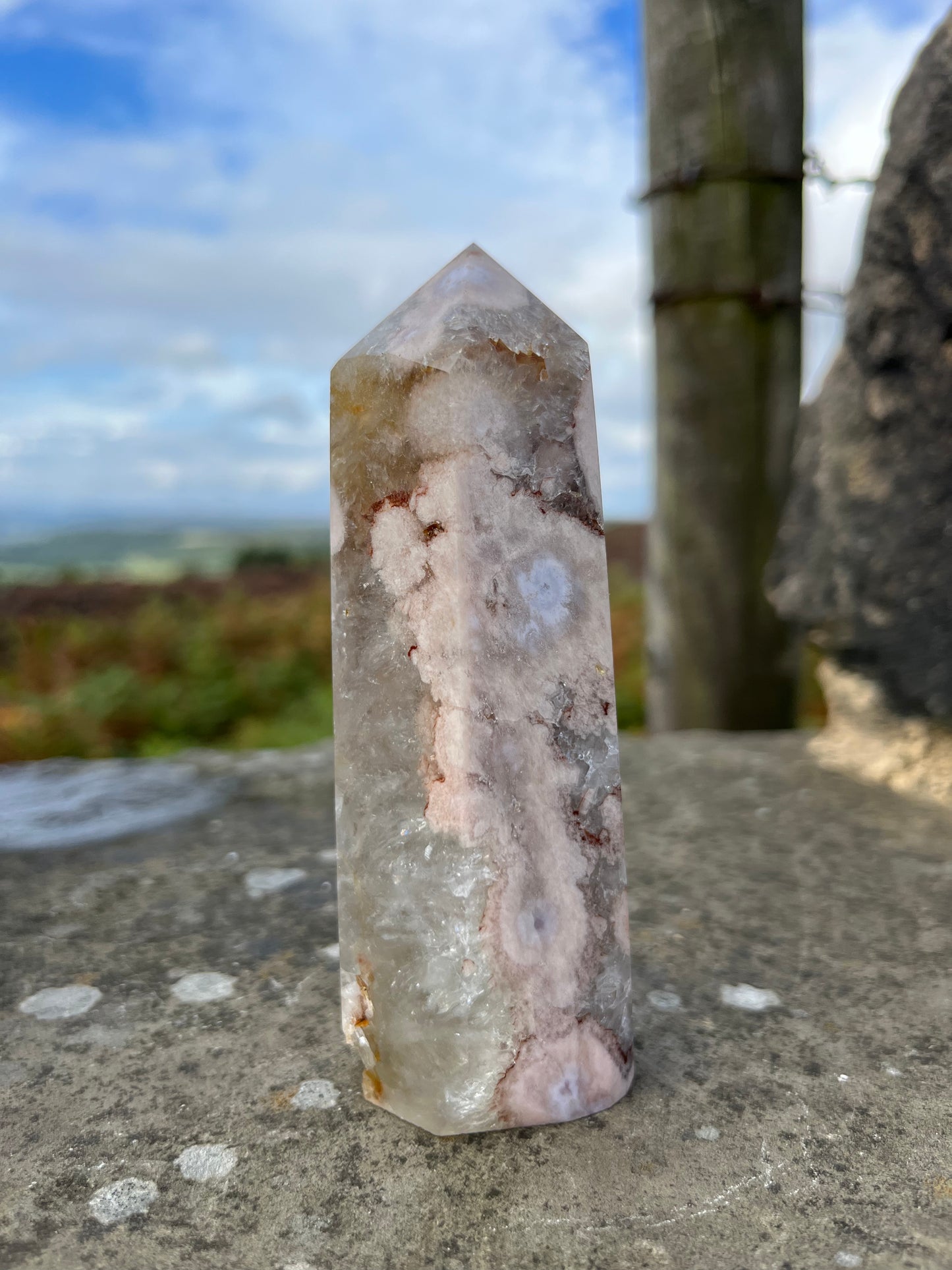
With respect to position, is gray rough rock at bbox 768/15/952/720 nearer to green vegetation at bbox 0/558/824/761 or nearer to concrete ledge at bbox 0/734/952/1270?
concrete ledge at bbox 0/734/952/1270

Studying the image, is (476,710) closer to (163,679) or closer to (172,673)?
(163,679)

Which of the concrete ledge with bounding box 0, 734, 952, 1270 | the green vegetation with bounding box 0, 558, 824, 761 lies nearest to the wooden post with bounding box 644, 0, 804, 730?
the green vegetation with bounding box 0, 558, 824, 761

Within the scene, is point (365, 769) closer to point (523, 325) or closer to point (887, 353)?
point (523, 325)

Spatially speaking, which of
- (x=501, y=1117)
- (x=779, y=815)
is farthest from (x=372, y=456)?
(x=779, y=815)

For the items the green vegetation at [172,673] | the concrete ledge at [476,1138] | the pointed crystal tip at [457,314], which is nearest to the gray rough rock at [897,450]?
the concrete ledge at [476,1138]

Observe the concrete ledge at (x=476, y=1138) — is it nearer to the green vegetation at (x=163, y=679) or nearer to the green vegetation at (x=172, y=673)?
the green vegetation at (x=172, y=673)

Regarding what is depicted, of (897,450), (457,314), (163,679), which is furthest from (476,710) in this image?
(163,679)
